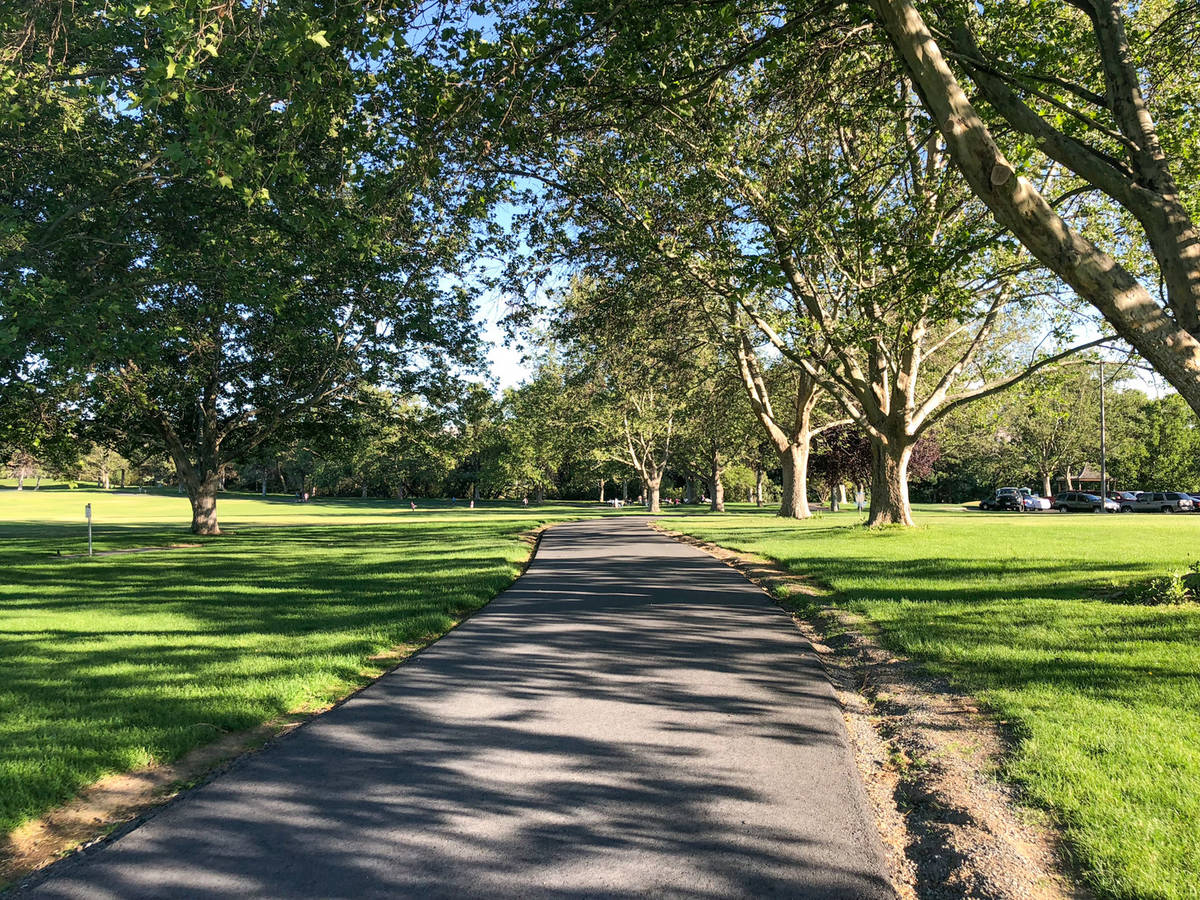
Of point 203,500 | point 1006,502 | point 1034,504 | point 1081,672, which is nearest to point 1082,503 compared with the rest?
point 1034,504

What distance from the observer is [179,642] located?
7824mm

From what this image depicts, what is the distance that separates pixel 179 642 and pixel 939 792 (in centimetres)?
735

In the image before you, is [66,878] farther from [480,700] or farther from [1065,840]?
[1065,840]

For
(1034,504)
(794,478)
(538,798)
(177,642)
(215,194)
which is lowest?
(1034,504)

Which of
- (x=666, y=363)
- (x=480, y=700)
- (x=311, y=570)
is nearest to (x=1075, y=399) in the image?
(x=666, y=363)

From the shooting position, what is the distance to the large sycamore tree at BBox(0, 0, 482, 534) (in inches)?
251

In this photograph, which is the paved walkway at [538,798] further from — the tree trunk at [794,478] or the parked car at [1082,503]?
the parked car at [1082,503]

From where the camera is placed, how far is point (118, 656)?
714 cm

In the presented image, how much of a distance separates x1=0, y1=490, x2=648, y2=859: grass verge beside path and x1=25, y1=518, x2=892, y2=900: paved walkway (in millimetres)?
→ 753

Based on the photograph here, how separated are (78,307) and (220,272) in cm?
271

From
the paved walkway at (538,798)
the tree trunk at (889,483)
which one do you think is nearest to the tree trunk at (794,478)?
the tree trunk at (889,483)

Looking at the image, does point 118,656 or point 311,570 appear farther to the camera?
point 311,570

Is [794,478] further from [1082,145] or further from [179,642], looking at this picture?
[179,642]

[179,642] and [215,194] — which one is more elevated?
[215,194]
